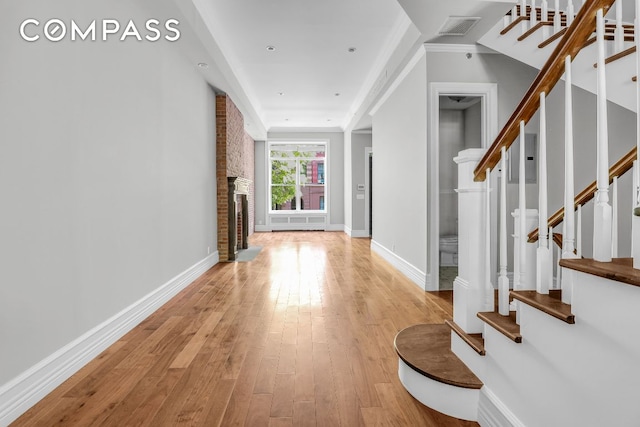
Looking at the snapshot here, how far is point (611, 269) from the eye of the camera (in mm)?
1036

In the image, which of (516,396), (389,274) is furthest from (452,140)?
(516,396)

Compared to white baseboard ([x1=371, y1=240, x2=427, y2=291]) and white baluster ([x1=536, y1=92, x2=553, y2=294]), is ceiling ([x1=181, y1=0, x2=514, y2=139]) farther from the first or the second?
white baseboard ([x1=371, y1=240, x2=427, y2=291])

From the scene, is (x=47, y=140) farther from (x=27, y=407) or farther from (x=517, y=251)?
(x=517, y=251)

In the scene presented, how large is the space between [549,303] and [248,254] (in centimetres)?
552

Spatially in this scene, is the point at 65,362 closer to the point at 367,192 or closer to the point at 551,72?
the point at 551,72

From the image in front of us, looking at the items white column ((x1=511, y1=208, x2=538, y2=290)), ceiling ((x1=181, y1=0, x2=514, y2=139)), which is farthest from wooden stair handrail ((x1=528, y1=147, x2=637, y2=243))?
ceiling ((x1=181, y1=0, x2=514, y2=139))

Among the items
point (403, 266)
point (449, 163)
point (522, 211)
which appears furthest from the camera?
point (449, 163)

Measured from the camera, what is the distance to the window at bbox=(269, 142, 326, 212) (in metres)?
10.6

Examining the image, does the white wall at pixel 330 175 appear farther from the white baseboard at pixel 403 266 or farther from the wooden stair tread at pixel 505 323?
the wooden stair tread at pixel 505 323

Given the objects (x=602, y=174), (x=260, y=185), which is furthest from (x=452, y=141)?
(x=260, y=185)

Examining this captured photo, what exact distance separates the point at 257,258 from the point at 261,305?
2660 mm

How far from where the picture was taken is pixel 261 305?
3.39 metres

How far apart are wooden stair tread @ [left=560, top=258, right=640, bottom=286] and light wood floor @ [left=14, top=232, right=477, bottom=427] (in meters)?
0.96

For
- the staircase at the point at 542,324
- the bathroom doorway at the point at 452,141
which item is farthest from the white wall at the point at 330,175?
the staircase at the point at 542,324
